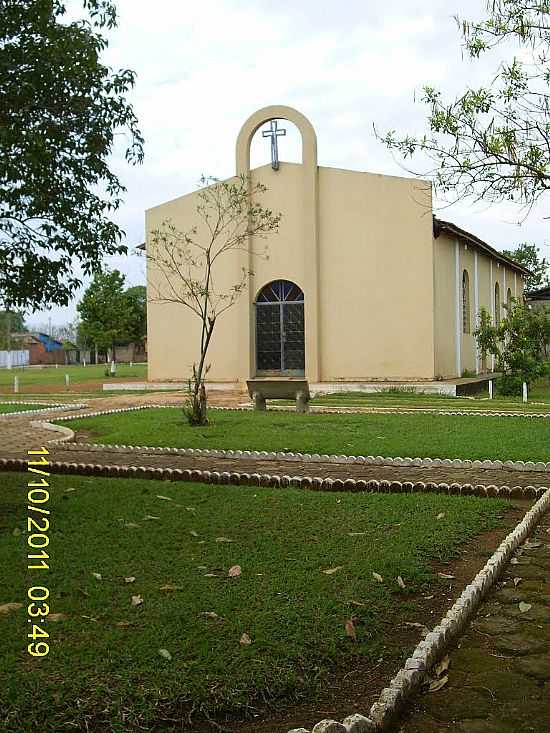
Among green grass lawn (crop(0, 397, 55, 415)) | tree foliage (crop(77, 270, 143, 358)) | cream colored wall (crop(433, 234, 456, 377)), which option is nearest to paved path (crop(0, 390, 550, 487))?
green grass lawn (crop(0, 397, 55, 415))

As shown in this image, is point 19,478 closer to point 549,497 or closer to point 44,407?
point 549,497

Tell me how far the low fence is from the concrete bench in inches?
2058

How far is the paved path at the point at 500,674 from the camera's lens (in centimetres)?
329

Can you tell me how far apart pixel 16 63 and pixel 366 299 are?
1720cm

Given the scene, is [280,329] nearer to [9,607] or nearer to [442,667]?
[9,607]

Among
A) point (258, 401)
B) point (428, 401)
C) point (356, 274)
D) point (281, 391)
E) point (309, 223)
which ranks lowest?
point (428, 401)

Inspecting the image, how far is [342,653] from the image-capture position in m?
3.92

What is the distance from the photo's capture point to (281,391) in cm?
1528

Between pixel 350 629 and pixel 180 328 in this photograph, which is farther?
pixel 180 328

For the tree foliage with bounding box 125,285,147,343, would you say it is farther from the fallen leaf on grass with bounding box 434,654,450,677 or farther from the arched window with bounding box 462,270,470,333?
the fallen leaf on grass with bounding box 434,654,450,677

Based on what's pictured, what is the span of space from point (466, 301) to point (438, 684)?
24159mm

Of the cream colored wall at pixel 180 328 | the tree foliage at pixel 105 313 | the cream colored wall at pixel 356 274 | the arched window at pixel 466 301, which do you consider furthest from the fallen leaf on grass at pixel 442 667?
the tree foliage at pixel 105 313

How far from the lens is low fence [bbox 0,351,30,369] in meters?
65.1

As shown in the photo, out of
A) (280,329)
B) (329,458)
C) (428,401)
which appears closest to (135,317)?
(280,329)
